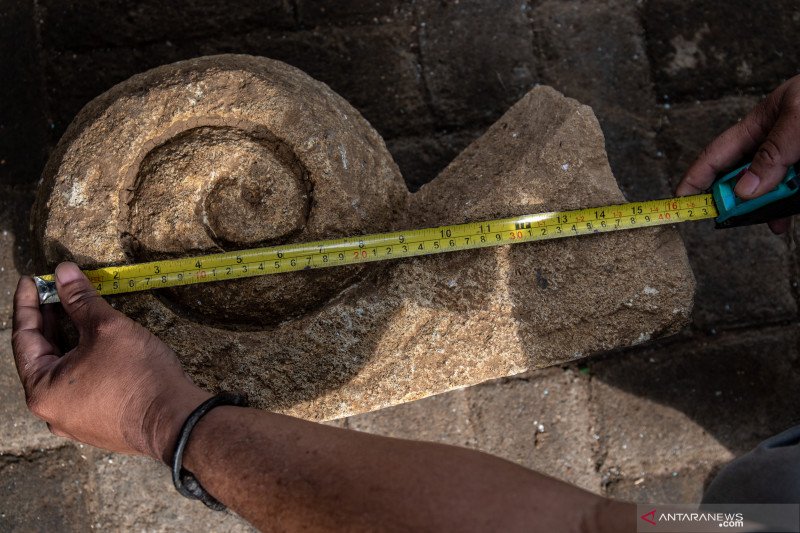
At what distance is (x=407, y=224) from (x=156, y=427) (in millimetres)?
1026

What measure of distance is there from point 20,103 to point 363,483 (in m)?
2.41

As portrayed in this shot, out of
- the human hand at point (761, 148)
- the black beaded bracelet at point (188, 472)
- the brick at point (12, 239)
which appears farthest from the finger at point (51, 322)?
the human hand at point (761, 148)

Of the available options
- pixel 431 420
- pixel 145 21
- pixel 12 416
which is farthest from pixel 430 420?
pixel 145 21

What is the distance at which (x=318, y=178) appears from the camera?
2.18 m

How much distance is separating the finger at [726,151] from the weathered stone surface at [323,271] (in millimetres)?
314

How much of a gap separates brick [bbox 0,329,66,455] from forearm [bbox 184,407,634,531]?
1.51m

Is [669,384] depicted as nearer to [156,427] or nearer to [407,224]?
[407,224]

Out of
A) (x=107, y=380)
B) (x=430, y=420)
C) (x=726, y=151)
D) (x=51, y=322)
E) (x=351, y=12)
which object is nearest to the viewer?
(x=107, y=380)

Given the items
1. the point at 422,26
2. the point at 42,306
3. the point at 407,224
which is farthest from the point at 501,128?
the point at 42,306

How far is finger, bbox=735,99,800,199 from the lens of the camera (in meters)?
2.25

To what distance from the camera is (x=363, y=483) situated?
1659 mm

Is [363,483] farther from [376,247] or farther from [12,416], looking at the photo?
[12,416]

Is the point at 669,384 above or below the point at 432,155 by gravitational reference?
below

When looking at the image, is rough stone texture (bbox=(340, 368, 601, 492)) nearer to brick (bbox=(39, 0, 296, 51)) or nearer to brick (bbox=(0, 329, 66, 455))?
brick (bbox=(0, 329, 66, 455))
